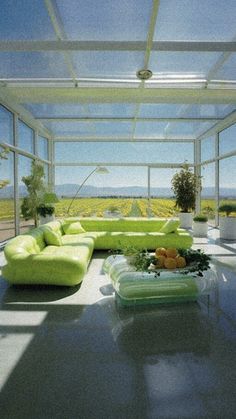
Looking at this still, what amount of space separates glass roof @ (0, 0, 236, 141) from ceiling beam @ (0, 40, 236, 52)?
13 mm

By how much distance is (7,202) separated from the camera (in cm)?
702

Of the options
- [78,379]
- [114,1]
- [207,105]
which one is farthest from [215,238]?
[78,379]

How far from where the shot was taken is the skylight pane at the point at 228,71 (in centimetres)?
477

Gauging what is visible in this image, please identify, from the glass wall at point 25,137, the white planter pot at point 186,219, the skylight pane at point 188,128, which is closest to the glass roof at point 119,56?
the glass wall at point 25,137

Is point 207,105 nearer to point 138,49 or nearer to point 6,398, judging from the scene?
point 138,49

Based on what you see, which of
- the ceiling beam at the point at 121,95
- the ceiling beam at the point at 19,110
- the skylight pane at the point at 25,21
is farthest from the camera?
the ceiling beam at the point at 19,110

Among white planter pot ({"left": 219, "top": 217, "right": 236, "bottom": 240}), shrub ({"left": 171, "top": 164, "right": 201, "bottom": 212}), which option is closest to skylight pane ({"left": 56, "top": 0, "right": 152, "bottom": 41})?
white planter pot ({"left": 219, "top": 217, "right": 236, "bottom": 240})

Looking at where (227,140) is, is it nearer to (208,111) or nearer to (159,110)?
(208,111)

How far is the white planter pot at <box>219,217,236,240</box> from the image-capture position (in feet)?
25.1

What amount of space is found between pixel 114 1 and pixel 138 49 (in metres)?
0.85

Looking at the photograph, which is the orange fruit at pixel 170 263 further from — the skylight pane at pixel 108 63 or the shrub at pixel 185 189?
the shrub at pixel 185 189

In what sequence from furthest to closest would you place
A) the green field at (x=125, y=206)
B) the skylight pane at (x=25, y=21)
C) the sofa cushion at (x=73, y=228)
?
the green field at (x=125, y=206) < the sofa cushion at (x=73, y=228) < the skylight pane at (x=25, y=21)

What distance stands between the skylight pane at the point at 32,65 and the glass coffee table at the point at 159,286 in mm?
3595

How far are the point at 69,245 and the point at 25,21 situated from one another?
332 cm
